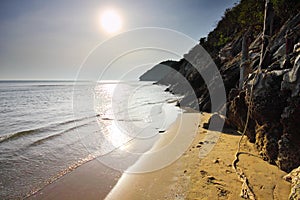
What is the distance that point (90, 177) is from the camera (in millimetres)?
6559

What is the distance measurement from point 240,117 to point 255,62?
4.49 metres

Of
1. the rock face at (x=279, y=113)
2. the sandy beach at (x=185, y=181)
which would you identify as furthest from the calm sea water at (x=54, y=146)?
the rock face at (x=279, y=113)

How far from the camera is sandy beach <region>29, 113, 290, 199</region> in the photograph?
468 cm

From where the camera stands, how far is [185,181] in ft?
17.7

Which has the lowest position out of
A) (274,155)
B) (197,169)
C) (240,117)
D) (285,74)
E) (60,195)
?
(60,195)

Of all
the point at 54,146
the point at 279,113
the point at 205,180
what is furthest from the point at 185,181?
the point at 54,146

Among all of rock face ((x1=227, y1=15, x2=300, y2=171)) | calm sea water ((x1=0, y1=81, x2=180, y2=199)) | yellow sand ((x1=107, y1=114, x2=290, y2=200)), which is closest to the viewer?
yellow sand ((x1=107, y1=114, x2=290, y2=200))

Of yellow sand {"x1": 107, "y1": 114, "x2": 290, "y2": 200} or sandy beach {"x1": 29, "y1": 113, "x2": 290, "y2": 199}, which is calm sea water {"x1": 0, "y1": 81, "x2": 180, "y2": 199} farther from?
yellow sand {"x1": 107, "y1": 114, "x2": 290, "y2": 200}

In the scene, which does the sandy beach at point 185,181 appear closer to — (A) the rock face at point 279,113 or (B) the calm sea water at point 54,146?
(A) the rock face at point 279,113

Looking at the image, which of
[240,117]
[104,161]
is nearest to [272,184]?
[240,117]

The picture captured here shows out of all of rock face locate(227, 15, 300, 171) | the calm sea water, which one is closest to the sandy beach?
rock face locate(227, 15, 300, 171)

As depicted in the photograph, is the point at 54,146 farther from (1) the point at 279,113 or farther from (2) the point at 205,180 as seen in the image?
(1) the point at 279,113

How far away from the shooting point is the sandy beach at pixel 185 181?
4.68 metres

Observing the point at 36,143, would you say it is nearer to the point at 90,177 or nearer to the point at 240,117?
the point at 90,177
